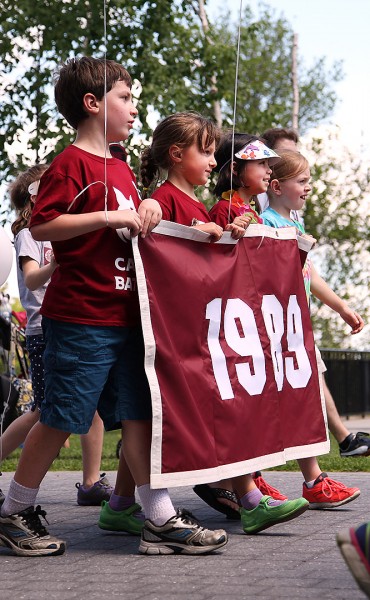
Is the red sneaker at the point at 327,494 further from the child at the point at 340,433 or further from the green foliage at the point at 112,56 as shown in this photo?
the green foliage at the point at 112,56

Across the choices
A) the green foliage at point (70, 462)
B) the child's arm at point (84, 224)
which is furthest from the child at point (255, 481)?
the green foliage at point (70, 462)

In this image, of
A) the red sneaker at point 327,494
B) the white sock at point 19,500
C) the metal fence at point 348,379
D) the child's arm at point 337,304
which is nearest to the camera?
the white sock at point 19,500

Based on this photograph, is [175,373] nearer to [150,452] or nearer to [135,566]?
[150,452]

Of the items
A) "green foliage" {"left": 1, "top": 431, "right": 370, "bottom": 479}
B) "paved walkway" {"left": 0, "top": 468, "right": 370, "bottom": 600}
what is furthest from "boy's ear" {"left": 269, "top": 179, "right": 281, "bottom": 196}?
"green foliage" {"left": 1, "top": 431, "right": 370, "bottom": 479}

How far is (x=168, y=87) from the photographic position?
20.8 meters

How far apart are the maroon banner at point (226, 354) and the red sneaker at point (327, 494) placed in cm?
18

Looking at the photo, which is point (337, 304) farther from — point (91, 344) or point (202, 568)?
point (202, 568)

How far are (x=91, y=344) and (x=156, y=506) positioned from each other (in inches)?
27.0

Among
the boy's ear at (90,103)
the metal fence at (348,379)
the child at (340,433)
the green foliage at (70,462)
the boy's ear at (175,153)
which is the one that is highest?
the boy's ear at (90,103)

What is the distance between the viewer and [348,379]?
68.3ft

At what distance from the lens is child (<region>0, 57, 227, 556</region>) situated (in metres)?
4.69

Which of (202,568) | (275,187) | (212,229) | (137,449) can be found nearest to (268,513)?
(137,449)

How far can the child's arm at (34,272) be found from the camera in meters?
5.19

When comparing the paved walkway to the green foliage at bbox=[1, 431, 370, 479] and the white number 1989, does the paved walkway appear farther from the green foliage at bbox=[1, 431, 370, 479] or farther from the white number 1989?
the green foliage at bbox=[1, 431, 370, 479]
